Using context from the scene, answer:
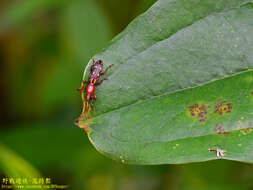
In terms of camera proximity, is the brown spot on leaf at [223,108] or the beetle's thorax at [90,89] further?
the beetle's thorax at [90,89]

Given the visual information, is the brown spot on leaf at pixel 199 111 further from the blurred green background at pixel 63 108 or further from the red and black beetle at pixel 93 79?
the blurred green background at pixel 63 108

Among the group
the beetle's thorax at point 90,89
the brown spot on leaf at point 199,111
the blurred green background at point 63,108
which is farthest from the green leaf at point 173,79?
the blurred green background at point 63,108

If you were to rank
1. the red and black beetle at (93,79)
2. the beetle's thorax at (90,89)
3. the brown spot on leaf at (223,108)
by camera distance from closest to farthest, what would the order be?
the brown spot on leaf at (223,108)
the red and black beetle at (93,79)
the beetle's thorax at (90,89)

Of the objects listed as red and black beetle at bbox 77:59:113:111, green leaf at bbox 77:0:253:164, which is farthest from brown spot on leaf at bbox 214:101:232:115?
red and black beetle at bbox 77:59:113:111

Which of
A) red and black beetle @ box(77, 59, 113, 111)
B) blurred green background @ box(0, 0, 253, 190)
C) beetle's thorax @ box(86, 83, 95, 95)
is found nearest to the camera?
red and black beetle @ box(77, 59, 113, 111)

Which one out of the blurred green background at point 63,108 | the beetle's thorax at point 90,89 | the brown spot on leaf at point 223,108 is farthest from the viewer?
the blurred green background at point 63,108

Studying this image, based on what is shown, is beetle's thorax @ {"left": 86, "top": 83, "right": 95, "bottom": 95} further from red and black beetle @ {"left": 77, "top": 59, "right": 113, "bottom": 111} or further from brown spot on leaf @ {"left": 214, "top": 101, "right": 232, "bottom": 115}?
brown spot on leaf @ {"left": 214, "top": 101, "right": 232, "bottom": 115}
